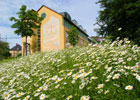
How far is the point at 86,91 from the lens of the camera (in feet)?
6.56

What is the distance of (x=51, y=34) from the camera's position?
24500 millimetres

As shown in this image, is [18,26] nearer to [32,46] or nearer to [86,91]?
[32,46]

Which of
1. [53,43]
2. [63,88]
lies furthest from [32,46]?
[63,88]

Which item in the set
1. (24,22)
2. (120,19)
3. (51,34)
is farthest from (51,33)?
(120,19)

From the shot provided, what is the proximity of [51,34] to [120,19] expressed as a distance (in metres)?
15.6

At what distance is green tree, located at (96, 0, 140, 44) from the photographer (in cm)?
957

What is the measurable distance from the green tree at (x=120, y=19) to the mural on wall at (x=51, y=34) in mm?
11895

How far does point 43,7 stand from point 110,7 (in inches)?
708

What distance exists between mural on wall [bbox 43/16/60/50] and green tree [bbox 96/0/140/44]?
11.9 metres

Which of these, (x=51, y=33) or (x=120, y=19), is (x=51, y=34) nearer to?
(x=51, y=33)

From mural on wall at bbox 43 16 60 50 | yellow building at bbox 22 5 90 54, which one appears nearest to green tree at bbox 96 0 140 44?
yellow building at bbox 22 5 90 54

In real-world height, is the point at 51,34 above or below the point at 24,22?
below

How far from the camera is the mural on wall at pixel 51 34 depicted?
23.9m

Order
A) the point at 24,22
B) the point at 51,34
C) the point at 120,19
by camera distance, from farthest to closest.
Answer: the point at 51,34 → the point at 24,22 → the point at 120,19
